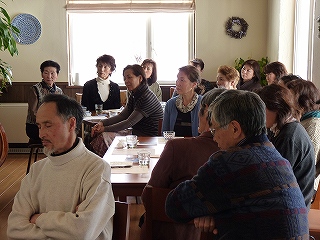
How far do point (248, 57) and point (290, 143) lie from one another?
5043 millimetres

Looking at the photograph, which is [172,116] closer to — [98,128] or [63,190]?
[98,128]

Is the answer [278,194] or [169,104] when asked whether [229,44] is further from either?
[278,194]

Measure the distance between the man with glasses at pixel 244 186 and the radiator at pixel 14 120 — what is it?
610 centimetres

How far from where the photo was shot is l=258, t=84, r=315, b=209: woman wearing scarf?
Result: 2.53 meters

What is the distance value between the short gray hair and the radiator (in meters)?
6.15

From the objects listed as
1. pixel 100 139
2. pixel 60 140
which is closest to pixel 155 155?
pixel 60 140

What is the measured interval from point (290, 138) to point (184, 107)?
1770 millimetres

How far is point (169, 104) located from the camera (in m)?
4.29

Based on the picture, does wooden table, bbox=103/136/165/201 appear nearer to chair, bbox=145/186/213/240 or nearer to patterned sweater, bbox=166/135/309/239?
chair, bbox=145/186/213/240

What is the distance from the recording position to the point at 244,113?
5.42 ft

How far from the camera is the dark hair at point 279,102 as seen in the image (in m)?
2.57

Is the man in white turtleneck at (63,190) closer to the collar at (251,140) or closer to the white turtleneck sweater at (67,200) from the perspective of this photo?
the white turtleneck sweater at (67,200)

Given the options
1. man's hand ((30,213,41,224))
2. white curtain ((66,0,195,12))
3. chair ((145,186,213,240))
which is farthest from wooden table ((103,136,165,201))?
white curtain ((66,0,195,12))

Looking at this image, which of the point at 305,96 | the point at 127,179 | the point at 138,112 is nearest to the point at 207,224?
the point at 127,179
